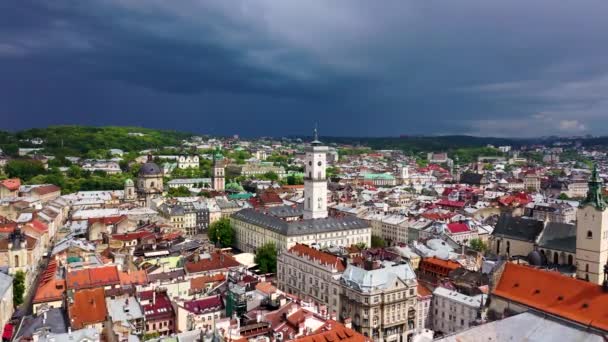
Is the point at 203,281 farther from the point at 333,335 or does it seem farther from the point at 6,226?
the point at 6,226

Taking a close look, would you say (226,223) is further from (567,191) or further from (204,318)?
(567,191)

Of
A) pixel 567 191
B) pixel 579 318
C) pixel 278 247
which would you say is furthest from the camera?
pixel 567 191

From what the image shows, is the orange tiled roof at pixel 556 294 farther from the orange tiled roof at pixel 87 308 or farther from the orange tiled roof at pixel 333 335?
the orange tiled roof at pixel 87 308

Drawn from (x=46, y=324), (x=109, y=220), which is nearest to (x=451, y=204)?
(x=109, y=220)

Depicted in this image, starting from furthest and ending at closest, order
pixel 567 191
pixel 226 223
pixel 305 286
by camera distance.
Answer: pixel 567 191 < pixel 226 223 < pixel 305 286

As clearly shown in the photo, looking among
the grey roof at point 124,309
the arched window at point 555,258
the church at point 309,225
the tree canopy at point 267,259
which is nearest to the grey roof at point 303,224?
the church at point 309,225

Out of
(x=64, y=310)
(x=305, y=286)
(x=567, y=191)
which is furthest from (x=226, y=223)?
(x=567, y=191)

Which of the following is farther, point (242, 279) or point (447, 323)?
point (242, 279)

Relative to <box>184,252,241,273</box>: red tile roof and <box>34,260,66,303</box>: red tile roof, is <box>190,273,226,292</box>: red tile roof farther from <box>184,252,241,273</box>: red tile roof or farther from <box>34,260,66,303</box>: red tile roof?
A: <box>34,260,66,303</box>: red tile roof
